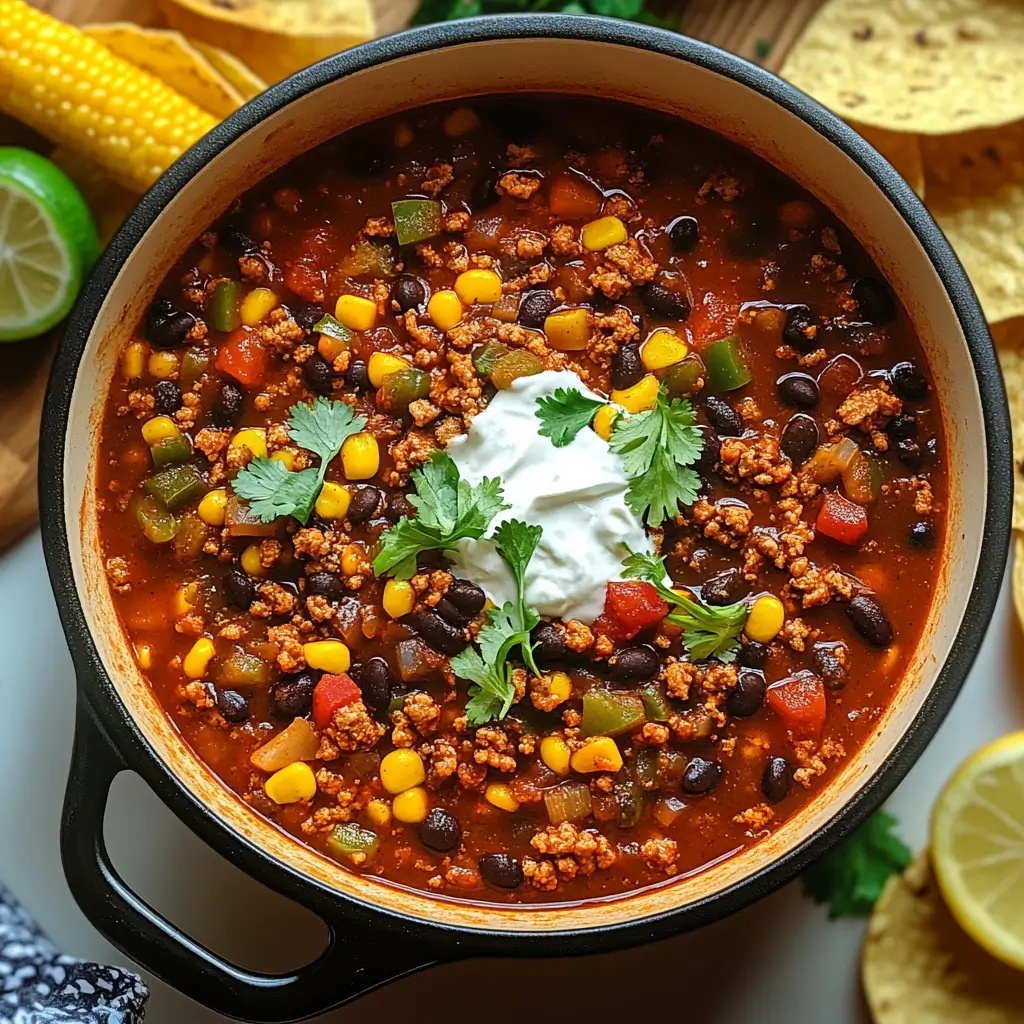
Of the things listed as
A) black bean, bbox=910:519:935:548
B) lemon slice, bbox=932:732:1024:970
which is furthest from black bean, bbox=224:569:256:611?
lemon slice, bbox=932:732:1024:970

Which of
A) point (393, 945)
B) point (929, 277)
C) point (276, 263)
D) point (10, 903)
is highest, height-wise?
point (929, 277)

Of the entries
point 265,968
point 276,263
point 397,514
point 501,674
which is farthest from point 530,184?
point 265,968

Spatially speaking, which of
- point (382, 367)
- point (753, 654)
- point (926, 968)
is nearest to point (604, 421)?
point (382, 367)

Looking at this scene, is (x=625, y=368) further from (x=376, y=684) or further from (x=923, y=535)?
(x=376, y=684)

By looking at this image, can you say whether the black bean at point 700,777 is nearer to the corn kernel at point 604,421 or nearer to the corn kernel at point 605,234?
the corn kernel at point 604,421

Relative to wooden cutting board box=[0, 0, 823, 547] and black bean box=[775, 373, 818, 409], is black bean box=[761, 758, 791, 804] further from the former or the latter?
wooden cutting board box=[0, 0, 823, 547]

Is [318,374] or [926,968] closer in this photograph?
[318,374]

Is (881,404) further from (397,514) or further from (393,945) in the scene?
(393,945)
